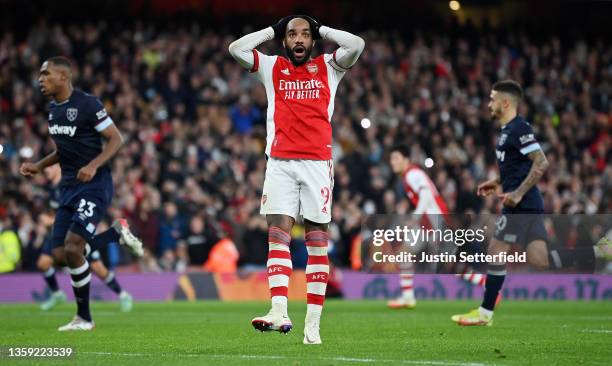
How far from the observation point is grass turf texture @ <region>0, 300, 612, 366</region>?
7.92m

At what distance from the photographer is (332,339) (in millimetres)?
9750

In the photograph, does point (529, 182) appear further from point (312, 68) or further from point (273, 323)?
point (273, 323)

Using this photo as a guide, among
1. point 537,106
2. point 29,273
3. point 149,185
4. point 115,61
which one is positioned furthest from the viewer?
point 537,106

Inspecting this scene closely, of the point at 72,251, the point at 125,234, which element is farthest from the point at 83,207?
the point at 125,234

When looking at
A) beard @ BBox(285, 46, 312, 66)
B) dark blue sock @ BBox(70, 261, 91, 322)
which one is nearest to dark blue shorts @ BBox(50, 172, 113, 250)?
dark blue sock @ BBox(70, 261, 91, 322)

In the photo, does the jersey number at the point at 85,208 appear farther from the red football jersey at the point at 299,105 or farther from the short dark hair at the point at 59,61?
the red football jersey at the point at 299,105

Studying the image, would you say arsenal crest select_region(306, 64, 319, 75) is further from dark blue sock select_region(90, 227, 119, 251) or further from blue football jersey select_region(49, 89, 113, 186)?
dark blue sock select_region(90, 227, 119, 251)

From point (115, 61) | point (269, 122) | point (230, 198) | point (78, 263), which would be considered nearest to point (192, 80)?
point (115, 61)

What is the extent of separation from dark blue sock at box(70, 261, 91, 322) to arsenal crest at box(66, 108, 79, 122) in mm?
1543

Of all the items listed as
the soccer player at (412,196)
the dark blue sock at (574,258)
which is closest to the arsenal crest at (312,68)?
the soccer player at (412,196)

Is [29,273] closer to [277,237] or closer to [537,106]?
[277,237]

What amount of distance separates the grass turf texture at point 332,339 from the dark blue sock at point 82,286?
0.27m

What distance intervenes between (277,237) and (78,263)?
312 cm

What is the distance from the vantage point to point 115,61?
26031 mm
